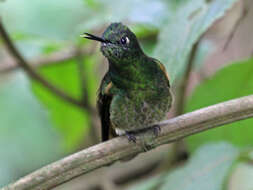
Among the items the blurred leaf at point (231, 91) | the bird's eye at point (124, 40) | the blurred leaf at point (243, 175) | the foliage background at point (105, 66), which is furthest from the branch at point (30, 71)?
the blurred leaf at point (243, 175)

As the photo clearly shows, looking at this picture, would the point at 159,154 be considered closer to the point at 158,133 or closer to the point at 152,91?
the point at 152,91

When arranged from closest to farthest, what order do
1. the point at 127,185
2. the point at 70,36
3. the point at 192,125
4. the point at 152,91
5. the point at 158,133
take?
the point at 192,125
the point at 158,133
the point at 152,91
the point at 70,36
the point at 127,185

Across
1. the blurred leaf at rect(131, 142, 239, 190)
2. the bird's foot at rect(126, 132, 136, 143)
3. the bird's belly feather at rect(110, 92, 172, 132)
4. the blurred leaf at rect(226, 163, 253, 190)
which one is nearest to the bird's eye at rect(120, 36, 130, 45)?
the bird's belly feather at rect(110, 92, 172, 132)

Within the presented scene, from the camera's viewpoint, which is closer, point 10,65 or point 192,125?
point 192,125

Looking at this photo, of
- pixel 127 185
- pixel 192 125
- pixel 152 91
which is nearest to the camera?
pixel 192 125

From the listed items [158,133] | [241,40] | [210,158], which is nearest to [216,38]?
[241,40]

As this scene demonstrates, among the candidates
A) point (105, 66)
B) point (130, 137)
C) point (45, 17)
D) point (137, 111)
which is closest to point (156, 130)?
point (130, 137)
